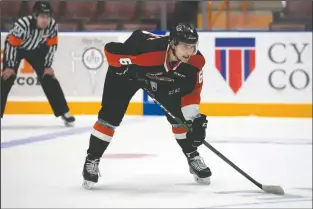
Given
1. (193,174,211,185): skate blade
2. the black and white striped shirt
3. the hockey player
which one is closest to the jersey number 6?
the hockey player

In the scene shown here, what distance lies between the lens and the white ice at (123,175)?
919 mm

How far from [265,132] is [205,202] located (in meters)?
1.30

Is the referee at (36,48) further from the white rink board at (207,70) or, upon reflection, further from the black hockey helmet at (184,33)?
the black hockey helmet at (184,33)

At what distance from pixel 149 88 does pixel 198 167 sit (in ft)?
0.47

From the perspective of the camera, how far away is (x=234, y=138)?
2.26 m

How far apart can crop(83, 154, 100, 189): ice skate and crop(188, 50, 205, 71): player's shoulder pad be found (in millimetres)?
214

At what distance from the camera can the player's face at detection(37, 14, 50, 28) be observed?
2.52 feet

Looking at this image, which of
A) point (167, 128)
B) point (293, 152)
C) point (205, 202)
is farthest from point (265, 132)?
point (205, 202)

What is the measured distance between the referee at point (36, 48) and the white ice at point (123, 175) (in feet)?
0.23

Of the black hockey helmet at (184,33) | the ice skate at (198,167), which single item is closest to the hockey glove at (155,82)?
the ice skate at (198,167)

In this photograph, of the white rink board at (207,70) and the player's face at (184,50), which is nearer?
the player's face at (184,50)

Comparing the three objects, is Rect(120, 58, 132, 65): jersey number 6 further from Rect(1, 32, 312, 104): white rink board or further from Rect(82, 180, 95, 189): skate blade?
Rect(82, 180, 95, 189): skate blade

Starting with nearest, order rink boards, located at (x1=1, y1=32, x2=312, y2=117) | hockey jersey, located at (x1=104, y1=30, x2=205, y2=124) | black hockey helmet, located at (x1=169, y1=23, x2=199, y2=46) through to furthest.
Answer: black hockey helmet, located at (x1=169, y1=23, x2=199, y2=46), hockey jersey, located at (x1=104, y1=30, x2=205, y2=124), rink boards, located at (x1=1, y1=32, x2=312, y2=117)

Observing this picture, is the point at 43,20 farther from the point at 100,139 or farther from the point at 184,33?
the point at 100,139
